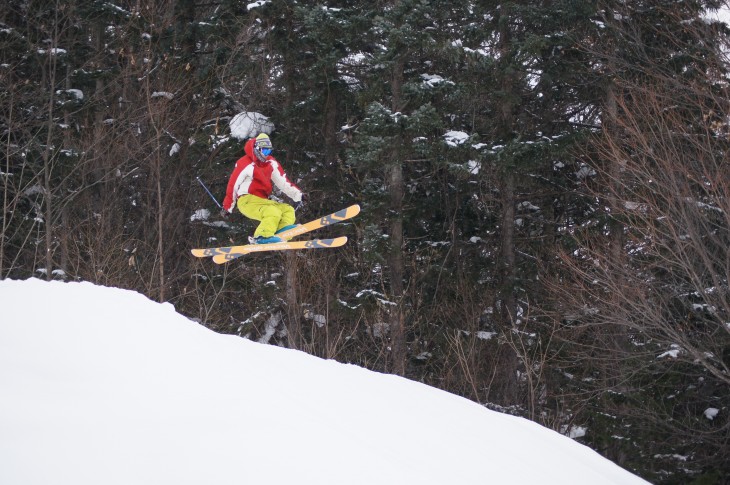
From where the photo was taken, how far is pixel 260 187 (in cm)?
1018

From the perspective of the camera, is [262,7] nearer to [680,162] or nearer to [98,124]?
[98,124]

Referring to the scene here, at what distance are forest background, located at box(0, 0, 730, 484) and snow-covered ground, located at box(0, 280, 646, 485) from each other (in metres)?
7.47

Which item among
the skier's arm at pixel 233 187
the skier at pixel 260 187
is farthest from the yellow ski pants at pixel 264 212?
the skier's arm at pixel 233 187

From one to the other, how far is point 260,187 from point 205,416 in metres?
6.03

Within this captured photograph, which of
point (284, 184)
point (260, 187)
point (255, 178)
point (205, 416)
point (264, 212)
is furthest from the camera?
point (264, 212)

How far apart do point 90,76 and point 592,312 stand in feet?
37.3

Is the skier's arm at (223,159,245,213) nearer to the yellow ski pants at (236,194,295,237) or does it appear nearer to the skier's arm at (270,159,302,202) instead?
the yellow ski pants at (236,194,295,237)

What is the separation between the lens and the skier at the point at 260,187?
9844 millimetres

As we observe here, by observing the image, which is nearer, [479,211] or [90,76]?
[90,76]

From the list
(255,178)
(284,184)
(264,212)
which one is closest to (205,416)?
(284,184)

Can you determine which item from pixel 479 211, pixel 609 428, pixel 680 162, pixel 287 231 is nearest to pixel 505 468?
pixel 287 231

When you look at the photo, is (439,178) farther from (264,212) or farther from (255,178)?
(255,178)

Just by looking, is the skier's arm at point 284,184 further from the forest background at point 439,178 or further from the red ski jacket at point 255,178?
the forest background at point 439,178

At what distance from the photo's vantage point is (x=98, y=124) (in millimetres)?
17203
